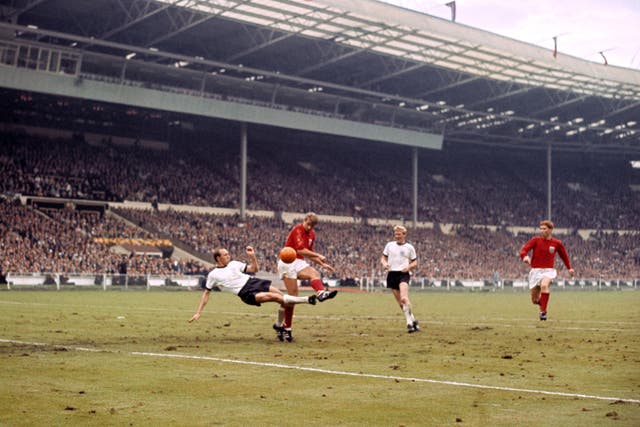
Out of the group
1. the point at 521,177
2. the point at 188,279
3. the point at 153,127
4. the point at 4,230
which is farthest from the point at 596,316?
the point at 521,177

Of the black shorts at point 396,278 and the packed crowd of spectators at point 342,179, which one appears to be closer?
the black shorts at point 396,278

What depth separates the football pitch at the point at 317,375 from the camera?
8.20m

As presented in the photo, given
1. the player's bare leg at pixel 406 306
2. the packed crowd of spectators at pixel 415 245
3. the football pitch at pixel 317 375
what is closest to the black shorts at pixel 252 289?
the football pitch at pixel 317 375

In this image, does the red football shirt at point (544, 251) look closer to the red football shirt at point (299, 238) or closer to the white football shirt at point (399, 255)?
the white football shirt at point (399, 255)

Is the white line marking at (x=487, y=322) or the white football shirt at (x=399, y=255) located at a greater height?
the white football shirt at (x=399, y=255)

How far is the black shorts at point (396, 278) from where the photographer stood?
19.1m

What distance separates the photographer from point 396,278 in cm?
1919

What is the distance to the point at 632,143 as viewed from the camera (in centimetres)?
9375

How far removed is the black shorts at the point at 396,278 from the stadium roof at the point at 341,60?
34768 mm

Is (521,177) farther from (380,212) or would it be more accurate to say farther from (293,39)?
(293,39)

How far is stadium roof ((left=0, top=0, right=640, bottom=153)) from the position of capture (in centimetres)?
5309

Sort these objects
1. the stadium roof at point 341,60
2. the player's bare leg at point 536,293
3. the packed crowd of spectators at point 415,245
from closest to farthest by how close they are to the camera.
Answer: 1. the player's bare leg at point 536,293
2. the stadium roof at point 341,60
3. the packed crowd of spectators at point 415,245

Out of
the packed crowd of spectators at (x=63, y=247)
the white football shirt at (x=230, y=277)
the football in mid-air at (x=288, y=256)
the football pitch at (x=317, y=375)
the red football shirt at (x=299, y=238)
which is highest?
the packed crowd of spectators at (x=63, y=247)

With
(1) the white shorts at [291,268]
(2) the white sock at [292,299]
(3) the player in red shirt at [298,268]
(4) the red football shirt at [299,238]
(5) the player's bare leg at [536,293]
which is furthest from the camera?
(5) the player's bare leg at [536,293]
